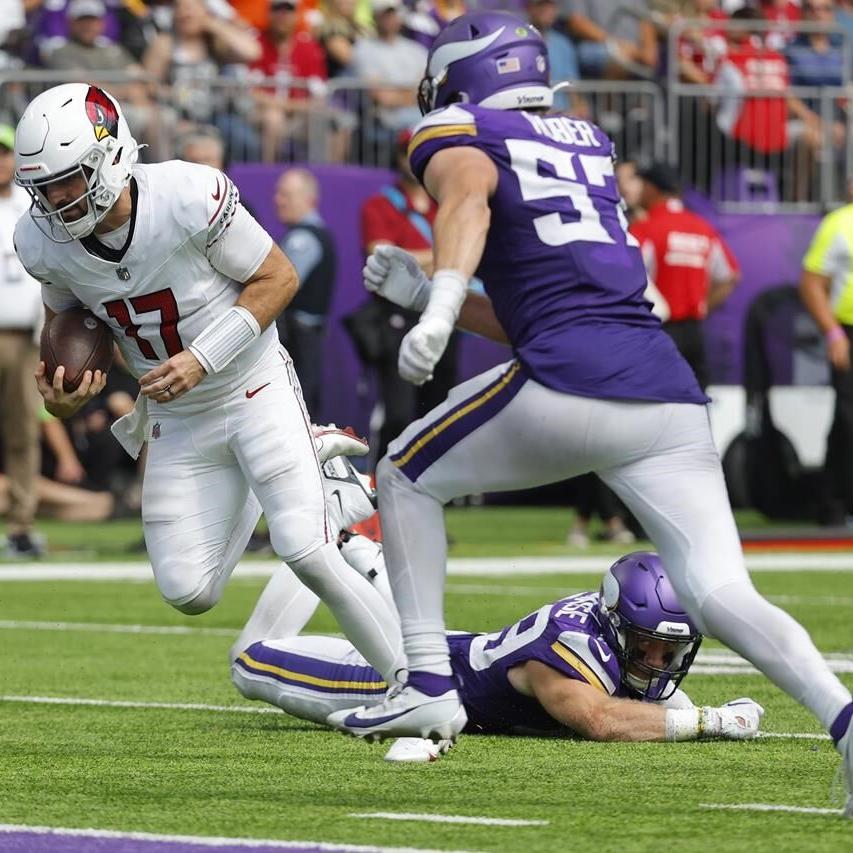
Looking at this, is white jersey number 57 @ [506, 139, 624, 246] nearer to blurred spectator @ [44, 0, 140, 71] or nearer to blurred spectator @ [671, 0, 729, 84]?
blurred spectator @ [44, 0, 140, 71]

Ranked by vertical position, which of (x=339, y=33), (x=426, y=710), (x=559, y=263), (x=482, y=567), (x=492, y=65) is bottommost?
(x=482, y=567)

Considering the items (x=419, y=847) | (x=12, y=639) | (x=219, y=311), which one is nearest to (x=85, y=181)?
(x=219, y=311)

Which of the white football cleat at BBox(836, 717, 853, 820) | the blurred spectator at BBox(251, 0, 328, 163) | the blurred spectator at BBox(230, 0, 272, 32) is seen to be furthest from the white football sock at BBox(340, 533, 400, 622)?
the blurred spectator at BBox(230, 0, 272, 32)

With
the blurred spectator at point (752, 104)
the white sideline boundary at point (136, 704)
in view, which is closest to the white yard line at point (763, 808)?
the white sideline boundary at point (136, 704)

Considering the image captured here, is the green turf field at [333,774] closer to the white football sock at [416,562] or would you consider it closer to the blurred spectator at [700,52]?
the white football sock at [416,562]

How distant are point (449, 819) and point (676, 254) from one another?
8033mm

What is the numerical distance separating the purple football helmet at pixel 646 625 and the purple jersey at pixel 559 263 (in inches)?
27.6

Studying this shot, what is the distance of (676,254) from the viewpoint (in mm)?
12008

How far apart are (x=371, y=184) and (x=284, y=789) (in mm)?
10124

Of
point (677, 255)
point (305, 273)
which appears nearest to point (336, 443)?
point (305, 273)

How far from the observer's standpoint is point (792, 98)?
50.6 ft

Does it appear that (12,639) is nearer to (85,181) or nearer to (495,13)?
(85,181)

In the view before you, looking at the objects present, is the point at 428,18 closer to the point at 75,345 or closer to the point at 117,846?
the point at 75,345

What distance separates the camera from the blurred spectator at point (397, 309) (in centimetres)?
1238
